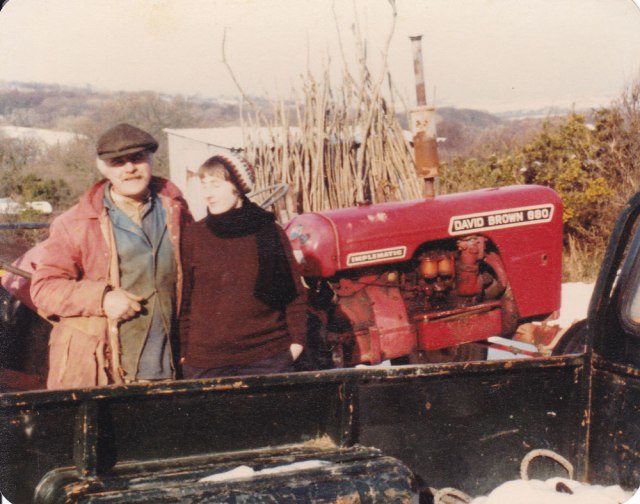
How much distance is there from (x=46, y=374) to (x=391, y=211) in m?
1.60

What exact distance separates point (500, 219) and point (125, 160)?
1.83 meters

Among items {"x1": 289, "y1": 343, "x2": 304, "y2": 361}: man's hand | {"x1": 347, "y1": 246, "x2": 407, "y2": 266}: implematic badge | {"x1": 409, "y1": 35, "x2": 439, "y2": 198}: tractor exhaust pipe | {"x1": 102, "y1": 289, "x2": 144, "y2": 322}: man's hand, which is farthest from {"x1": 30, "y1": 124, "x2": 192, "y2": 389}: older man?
{"x1": 409, "y1": 35, "x2": 439, "y2": 198}: tractor exhaust pipe

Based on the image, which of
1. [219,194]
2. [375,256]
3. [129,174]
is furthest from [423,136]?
[129,174]

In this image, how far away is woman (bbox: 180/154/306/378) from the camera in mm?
2900

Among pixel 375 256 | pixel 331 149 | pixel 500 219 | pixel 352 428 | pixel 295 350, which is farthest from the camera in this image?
pixel 500 219

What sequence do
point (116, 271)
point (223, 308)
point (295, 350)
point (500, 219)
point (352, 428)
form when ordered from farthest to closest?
point (500, 219)
point (295, 350)
point (223, 308)
point (116, 271)
point (352, 428)

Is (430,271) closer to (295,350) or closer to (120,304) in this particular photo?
(295,350)

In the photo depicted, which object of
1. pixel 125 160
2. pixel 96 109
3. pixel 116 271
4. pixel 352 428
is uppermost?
pixel 96 109

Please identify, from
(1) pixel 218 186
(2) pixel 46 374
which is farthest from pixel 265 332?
(2) pixel 46 374

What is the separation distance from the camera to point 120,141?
2.81 m

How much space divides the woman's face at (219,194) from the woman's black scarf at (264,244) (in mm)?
20

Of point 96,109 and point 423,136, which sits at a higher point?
point 96,109

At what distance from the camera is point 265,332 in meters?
3.04

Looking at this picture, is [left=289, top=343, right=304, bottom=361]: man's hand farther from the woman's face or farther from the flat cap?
the flat cap
